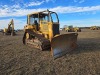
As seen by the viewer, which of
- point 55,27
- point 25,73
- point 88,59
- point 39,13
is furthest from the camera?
point 39,13

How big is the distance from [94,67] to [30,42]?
678 cm

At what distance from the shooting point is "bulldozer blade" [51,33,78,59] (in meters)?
9.59

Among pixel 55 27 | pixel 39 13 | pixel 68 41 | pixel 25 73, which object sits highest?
pixel 39 13

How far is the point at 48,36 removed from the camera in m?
12.0

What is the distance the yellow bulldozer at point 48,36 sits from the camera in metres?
9.88

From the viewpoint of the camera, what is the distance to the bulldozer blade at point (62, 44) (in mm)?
9591

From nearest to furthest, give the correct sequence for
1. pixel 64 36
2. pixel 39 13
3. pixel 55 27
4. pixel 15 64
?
pixel 15 64 < pixel 64 36 < pixel 55 27 < pixel 39 13

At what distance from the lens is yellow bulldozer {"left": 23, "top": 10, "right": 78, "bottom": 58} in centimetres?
988

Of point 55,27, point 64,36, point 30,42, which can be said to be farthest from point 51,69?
point 30,42

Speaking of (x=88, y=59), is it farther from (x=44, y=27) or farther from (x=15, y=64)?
(x=44, y=27)

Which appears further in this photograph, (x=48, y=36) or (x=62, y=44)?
(x=48, y=36)

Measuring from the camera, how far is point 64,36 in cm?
1041

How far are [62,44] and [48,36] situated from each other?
1.92m

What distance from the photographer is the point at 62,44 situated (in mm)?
10359
